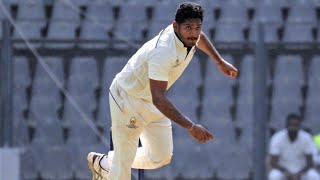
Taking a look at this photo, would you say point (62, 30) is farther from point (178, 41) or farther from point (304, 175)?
point (178, 41)

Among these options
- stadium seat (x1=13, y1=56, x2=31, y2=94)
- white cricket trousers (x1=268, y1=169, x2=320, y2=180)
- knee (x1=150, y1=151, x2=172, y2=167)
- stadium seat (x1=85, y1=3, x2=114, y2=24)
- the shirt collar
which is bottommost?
white cricket trousers (x1=268, y1=169, x2=320, y2=180)

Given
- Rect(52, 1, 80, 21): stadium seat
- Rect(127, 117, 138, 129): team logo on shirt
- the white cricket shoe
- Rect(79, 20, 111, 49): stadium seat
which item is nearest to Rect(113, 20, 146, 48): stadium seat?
Rect(79, 20, 111, 49): stadium seat

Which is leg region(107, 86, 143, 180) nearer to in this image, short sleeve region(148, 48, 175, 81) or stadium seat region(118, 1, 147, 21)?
short sleeve region(148, 48, 175, 81)

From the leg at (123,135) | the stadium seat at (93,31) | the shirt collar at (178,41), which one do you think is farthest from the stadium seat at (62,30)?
the shirt collar at (178,41)

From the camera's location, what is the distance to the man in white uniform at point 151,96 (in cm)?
648

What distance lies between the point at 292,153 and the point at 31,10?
3.88 meters

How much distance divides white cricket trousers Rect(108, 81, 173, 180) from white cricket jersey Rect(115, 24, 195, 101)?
0.08m

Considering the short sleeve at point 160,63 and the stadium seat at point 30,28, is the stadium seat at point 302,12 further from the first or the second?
the short sleeve at point 160,63

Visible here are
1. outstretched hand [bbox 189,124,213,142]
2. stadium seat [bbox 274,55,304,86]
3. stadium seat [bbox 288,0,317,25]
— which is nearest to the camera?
outstretched hand [bbox 189,124,213,142]

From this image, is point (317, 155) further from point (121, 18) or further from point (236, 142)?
point (121, 18)

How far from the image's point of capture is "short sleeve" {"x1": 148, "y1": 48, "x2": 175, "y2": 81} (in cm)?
647

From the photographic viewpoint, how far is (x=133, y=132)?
6.98 metres

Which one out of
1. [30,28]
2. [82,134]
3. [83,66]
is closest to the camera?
[82,134]

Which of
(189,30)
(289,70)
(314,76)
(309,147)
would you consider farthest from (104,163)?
(289,70)
